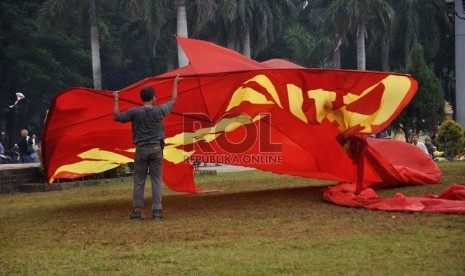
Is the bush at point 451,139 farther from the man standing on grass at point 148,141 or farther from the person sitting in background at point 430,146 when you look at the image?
the man standing on grass at point 148,141

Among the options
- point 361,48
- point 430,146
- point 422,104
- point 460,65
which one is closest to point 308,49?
point 361,48

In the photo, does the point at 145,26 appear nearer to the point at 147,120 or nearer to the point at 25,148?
the point at 25,148

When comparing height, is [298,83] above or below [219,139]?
above

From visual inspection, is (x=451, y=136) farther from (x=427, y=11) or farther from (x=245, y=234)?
(x=427, y=11)

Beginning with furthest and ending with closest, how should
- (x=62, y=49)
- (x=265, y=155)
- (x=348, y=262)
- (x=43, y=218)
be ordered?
(x=62, y=49)
(x=265, y=155)
(x=43, y=218)
(x=348, y=262)

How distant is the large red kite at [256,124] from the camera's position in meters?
12.8

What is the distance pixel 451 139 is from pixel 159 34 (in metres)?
28.6

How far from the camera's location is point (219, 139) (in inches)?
561

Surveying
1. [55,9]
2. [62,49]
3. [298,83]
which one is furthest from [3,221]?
[62,49]

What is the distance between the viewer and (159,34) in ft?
167

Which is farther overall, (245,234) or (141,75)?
(141,75)

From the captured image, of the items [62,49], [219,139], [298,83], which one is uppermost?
[62,49]

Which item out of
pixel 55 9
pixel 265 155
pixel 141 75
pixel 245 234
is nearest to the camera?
pixel 245 234

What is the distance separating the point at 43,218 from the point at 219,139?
3.43 metres
